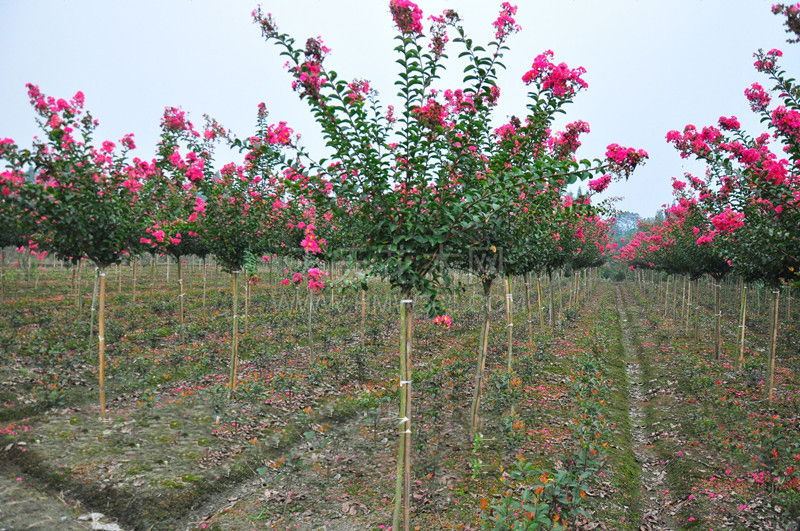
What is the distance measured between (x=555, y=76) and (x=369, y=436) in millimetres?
6550

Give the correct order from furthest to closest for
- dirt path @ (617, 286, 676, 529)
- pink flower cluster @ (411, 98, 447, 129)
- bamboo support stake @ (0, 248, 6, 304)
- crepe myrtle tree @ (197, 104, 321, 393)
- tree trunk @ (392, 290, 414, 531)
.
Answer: bamboo support stake @ (0, 248, 6, 304)
crepe myrtle tree @ (197, 104, 321, 393)
dirt path @ (617, 286, 676, 529)
tree trunk @ (392, 290, 414, 531)
pink flower cluster @ (411, 98, 447, 129)

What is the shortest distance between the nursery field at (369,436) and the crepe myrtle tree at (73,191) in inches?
68.0

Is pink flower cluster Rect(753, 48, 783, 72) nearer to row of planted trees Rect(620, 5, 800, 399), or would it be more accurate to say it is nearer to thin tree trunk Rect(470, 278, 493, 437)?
row of planted trees Rect(620, 5, 800, 399)

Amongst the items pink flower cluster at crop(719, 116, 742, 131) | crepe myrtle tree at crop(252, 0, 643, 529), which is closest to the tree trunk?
crepe myrtle tree at crop(252, 0, 643, 529)

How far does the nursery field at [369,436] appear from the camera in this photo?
5.08 m

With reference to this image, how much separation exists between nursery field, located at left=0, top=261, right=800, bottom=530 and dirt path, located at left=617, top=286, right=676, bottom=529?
42 mm

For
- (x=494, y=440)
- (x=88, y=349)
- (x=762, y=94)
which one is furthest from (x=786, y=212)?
(x=88, y=349)

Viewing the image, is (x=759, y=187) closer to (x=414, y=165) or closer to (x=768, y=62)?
(x=768, y=62)

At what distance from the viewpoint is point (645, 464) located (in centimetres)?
693

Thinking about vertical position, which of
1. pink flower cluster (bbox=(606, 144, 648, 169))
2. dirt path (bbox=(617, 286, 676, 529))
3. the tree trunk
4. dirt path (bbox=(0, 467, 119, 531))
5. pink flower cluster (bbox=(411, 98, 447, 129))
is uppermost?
pink flower cluster (bbox=(411, 98, 447, 129))

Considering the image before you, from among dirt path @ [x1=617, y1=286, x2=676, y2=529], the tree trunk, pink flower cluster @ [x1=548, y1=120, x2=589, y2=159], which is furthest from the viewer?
dirt path @ [x1=617, y1=286, x2=676, y2=529]

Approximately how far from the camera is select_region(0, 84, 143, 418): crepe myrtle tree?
620cm

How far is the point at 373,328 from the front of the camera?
13.4m

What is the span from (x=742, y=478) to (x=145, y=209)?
11.2m
